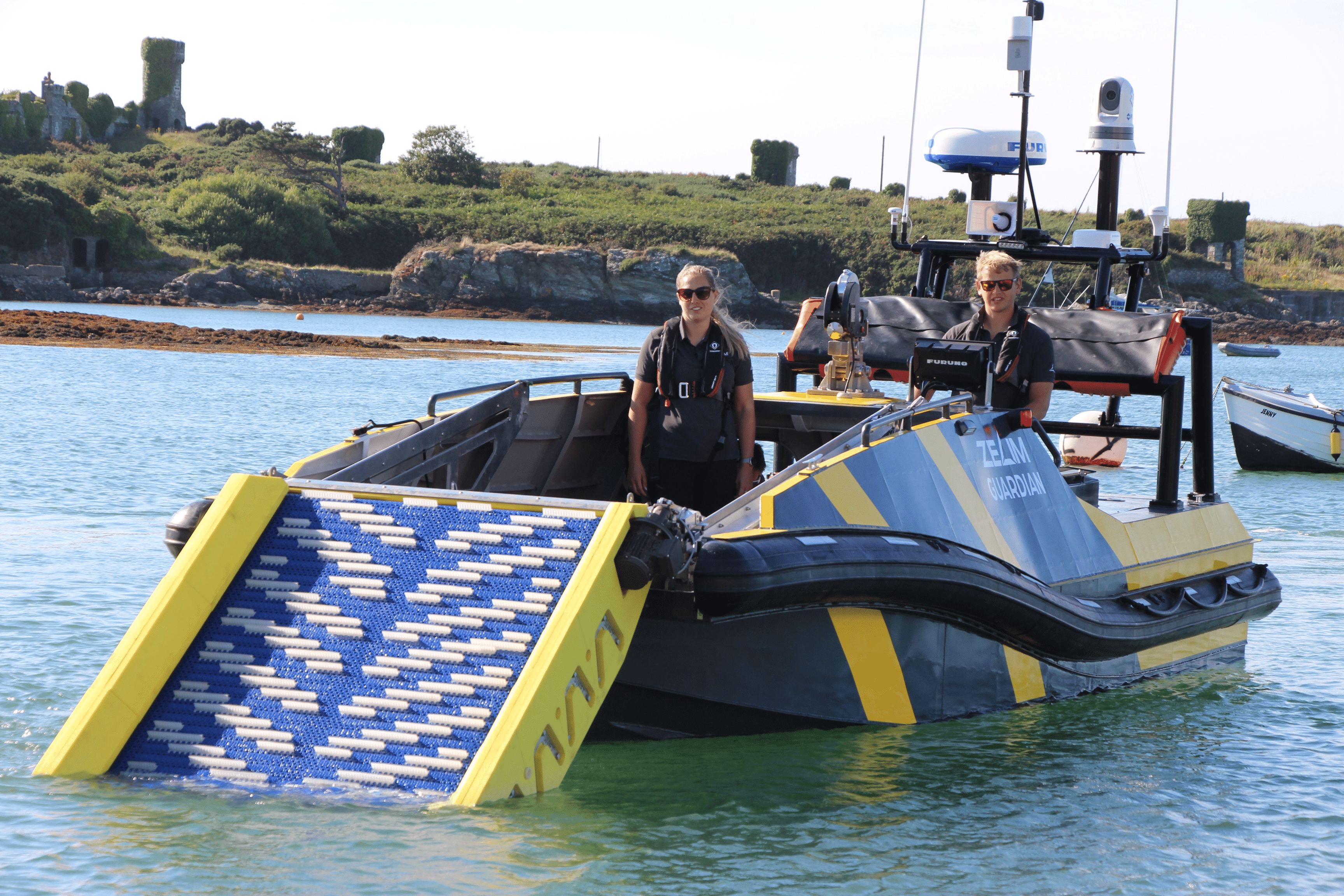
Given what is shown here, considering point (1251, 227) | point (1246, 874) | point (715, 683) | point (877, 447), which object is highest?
point (1251, 227)

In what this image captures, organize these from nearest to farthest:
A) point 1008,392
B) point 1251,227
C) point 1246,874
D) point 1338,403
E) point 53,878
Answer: point 53,878 < point 1246,874 < point 1008,392 < point 1338,403 < point 1251,227

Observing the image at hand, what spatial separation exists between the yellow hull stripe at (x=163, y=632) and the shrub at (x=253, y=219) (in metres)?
79.9

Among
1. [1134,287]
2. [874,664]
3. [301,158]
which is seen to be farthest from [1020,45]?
[301,158]

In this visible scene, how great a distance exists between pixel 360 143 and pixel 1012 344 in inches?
4627

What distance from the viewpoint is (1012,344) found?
6.02 meters

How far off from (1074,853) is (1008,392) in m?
2.24

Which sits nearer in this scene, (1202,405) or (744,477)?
(744,477)

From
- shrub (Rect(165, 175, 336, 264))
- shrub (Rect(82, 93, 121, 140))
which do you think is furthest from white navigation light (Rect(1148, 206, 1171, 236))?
shrub (Rect(82, 93, 121, 140))

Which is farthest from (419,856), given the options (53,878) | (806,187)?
(806,187)

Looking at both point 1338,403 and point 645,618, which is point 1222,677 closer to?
point 645,618

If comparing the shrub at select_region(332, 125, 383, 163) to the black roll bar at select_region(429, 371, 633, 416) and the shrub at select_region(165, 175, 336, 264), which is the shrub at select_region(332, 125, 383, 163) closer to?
the shrub at select_region(165, 175, 336, 264)

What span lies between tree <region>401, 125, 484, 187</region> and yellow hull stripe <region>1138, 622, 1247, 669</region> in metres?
103

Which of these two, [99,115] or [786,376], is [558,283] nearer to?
[99,115]

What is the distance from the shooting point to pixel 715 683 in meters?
4.95
